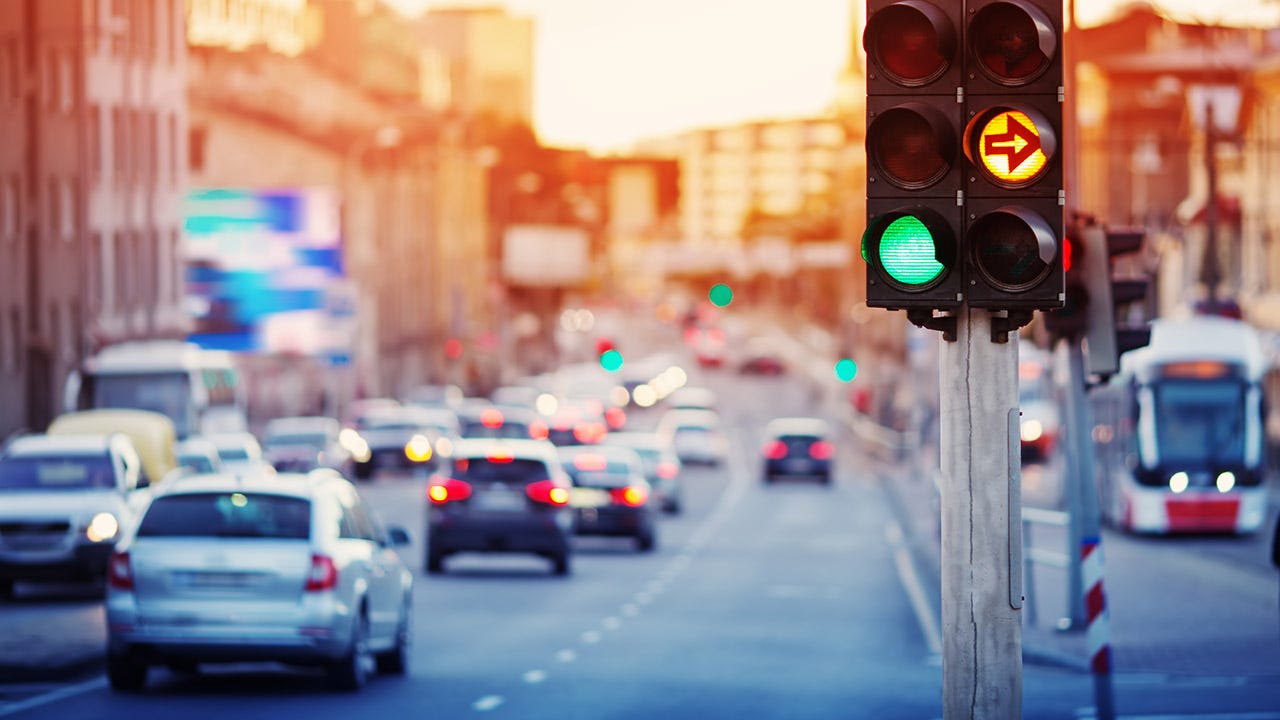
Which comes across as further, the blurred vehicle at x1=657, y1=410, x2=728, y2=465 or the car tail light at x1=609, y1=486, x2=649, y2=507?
the blurred vehicle at x1=657, y1=410, x2=728, y2=465

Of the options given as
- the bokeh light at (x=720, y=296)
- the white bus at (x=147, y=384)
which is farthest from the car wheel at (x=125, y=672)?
the bokeh light at (x=720, y=296)

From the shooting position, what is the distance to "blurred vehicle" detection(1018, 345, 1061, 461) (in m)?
73.7

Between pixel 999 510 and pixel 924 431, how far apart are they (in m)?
67.1

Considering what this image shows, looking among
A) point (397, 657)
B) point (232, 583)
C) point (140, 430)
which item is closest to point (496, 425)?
point (140, 430)

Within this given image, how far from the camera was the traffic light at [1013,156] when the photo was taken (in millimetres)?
8094

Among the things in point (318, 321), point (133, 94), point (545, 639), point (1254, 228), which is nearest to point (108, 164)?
point (133, 94)

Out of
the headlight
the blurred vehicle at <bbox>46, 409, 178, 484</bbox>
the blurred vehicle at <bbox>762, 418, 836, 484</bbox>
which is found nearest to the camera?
the headlight

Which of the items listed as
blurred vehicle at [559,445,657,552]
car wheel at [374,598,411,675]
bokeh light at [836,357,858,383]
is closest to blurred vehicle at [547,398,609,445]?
bokeh light at [836,357,858,383]

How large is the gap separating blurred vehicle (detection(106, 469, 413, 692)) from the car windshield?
390 inches

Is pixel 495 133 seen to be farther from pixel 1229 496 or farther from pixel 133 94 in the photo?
pixel 1229 496

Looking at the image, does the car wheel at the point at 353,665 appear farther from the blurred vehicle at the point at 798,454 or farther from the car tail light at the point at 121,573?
the blurred vehicle at the point at 798,454

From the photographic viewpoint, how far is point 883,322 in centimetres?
12900

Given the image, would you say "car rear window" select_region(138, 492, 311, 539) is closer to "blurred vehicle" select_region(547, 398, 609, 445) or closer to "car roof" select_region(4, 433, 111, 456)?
"car roof" select_region(4, 433, 111, 456)

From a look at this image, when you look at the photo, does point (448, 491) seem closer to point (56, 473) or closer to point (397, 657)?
point (56, 473)
